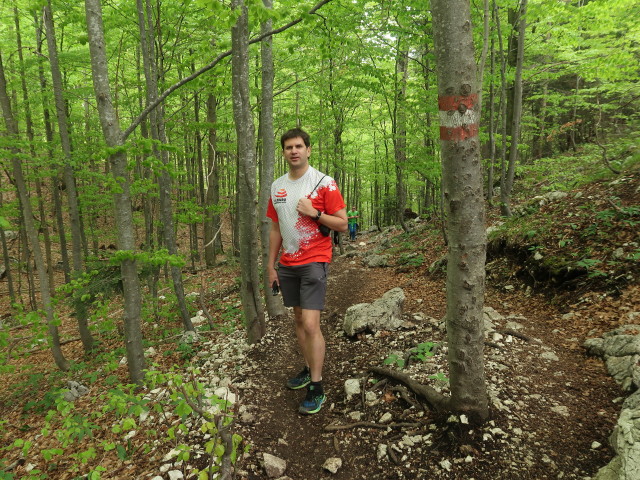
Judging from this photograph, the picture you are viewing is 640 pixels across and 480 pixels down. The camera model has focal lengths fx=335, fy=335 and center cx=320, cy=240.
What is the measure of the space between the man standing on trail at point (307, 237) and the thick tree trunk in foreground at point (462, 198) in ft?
3.67

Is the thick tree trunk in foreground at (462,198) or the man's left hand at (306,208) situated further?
the man's left hand at (306,208)


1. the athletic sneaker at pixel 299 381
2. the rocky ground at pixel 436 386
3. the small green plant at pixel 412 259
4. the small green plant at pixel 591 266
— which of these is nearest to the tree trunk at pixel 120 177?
the rocky ground at pixel 436 386

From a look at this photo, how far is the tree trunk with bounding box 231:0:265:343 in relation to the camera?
4.15 m

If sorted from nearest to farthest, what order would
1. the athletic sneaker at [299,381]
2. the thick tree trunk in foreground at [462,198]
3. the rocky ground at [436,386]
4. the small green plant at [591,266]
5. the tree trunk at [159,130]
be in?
the thick tree trunk in foreground at [462,198]
the rocky ground at [436,386]
the athletic sneaker at [299,381]
the small green plant at [591,266]
the tree trunk at [159,130]

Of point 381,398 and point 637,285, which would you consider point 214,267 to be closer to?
point 381,398

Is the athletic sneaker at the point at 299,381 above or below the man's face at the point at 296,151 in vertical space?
below

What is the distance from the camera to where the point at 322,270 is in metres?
3.22

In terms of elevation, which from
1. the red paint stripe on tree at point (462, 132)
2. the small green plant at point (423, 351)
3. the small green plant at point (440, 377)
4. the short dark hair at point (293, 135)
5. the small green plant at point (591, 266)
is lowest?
the small green plant at point (423, 351)

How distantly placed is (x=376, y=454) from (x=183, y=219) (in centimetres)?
660

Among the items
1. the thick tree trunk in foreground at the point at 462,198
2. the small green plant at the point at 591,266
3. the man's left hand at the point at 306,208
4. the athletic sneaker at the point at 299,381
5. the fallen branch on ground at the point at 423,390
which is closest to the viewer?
the thick tree trunk in foreground at the point at 462,198

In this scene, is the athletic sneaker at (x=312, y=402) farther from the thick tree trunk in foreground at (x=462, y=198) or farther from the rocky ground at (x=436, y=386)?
the thick tree trunk in foreground at (x=462, y=198)

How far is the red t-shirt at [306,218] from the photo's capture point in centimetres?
321

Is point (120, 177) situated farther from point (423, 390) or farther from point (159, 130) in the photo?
point (423, 390)

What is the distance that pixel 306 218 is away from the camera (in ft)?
10.5
